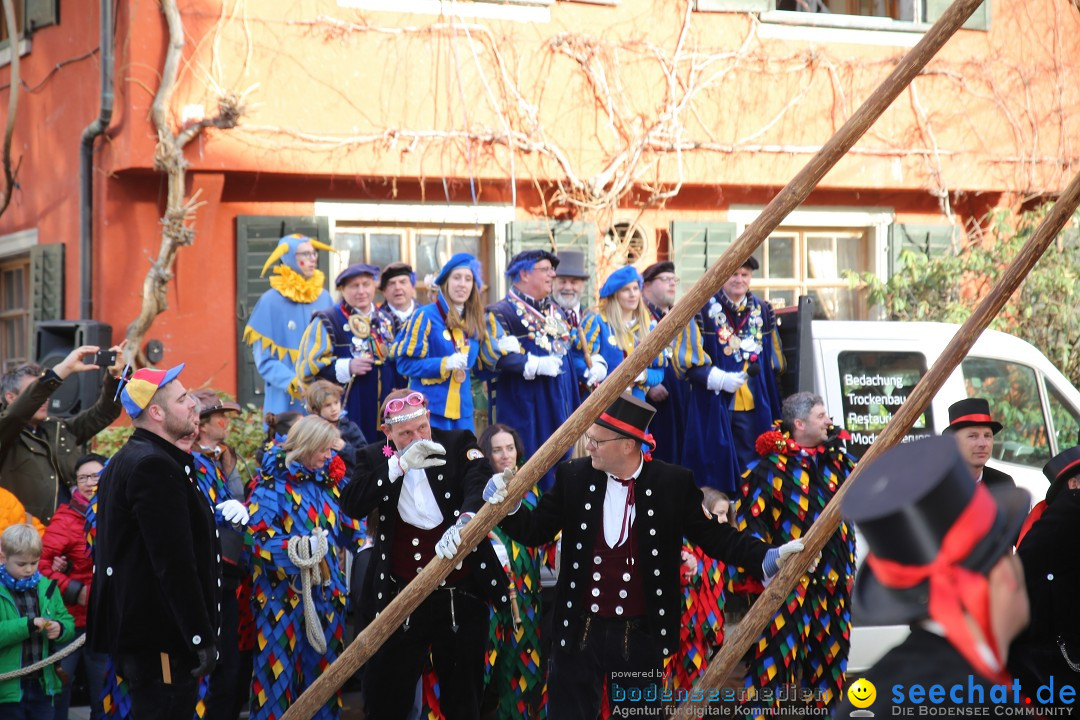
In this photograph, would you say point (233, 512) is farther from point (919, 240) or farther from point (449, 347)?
point (919, 240)

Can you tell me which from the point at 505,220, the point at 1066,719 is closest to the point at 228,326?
the point at 505,220

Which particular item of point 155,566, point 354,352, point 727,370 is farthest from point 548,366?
point 155,566

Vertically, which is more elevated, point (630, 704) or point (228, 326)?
point (228, 326)

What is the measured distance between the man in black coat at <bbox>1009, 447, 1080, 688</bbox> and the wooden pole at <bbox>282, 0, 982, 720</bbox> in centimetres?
160

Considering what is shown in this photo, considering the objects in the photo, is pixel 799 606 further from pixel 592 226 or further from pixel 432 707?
pixel 592 226

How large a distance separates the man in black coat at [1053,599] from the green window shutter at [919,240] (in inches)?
345

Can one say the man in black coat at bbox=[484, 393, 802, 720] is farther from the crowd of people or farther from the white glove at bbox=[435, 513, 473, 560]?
the white glove at bbox=[435, 513, 473, 560]

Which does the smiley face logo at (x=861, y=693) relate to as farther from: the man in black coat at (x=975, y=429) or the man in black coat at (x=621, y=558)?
the man in black coat at (x=975, y=429)

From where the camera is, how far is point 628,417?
566 centimetres

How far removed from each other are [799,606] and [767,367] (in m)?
2.43

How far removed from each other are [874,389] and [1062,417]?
1.45m

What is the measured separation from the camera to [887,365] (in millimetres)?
8312

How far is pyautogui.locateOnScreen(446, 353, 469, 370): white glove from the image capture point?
8234 mm

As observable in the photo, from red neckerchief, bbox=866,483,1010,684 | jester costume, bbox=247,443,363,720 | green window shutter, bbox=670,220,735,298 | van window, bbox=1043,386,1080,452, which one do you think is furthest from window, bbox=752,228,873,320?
red neckerchief, bbox=866,483,1010,684
